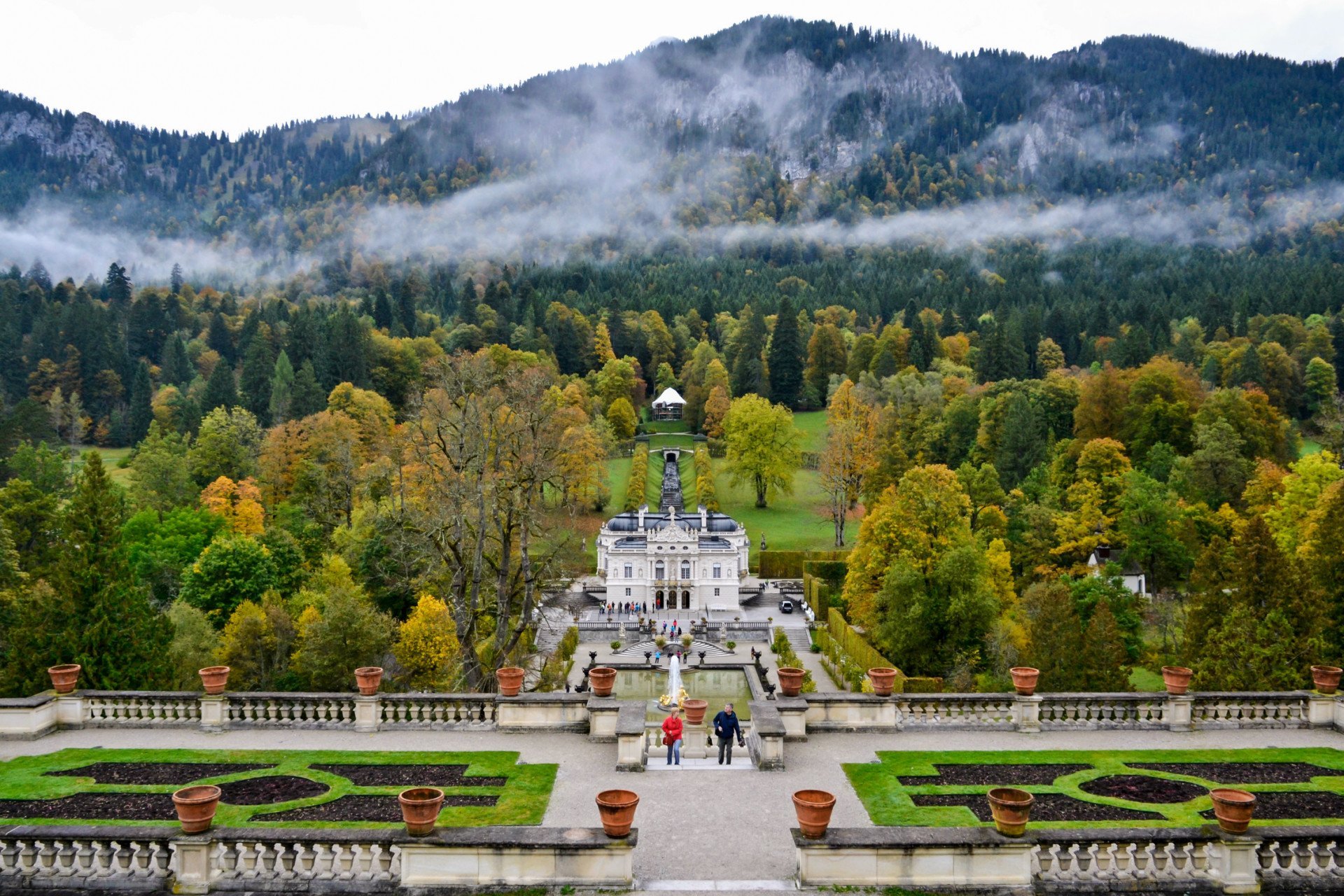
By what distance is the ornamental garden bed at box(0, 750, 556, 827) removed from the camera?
767 inches

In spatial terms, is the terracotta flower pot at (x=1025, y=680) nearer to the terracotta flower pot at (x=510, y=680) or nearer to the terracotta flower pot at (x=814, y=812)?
the terracotta flower pot at (x=814, y=812)

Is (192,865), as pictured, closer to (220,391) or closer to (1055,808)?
(1055,808)

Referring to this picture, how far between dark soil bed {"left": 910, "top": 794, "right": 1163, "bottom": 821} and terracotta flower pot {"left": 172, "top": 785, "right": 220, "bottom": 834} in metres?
12.8

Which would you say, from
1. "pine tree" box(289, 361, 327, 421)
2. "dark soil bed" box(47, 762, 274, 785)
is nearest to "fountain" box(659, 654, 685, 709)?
"dark soil bed" box(47, 762, 274, 785)

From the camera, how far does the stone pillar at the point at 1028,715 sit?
2512 cm

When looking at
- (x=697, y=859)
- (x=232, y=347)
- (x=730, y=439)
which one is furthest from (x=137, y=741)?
(x=232, y=347)

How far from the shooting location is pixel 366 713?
2538cm

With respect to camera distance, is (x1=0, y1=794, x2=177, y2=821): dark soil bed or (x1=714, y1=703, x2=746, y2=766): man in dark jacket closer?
(x1=0, y1=794, x2=177, y2=821): dark soil bed

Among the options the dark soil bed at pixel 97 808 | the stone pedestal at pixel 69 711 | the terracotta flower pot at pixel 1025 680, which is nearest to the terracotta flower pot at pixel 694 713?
the terracotta flower pot at pixel 1025 680

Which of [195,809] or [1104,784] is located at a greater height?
[195,809]

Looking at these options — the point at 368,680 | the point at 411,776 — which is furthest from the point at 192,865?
the point at 368,680

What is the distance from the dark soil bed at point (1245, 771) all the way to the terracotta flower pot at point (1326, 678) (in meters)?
3.81

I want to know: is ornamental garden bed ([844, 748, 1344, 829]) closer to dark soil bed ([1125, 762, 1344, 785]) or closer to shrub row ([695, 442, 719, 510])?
dark soil bed ([1125, 762, 1344, 785])

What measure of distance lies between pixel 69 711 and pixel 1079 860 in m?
23.0
